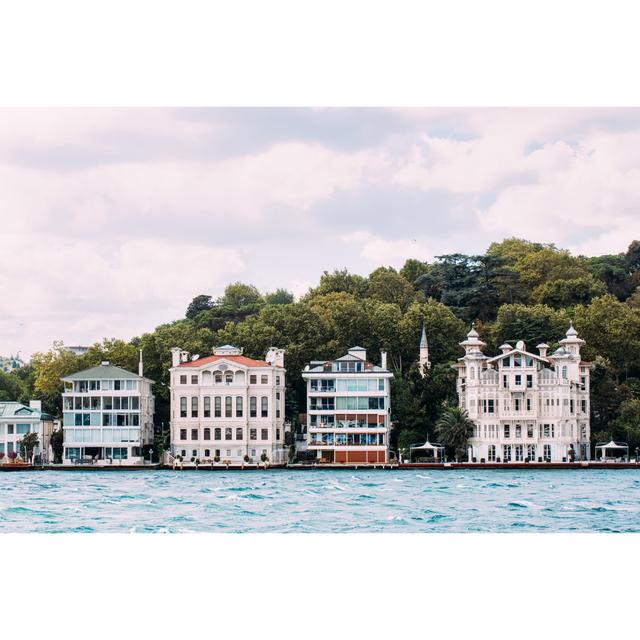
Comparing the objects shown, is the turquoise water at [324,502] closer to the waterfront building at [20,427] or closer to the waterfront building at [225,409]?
the waterfront building at [225,409]

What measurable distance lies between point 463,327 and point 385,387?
6122 millimetres

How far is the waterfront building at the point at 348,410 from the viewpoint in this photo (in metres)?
60.5

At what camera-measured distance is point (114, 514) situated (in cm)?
3741

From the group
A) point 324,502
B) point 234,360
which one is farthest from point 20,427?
point 324,502

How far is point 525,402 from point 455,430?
389 centimetres

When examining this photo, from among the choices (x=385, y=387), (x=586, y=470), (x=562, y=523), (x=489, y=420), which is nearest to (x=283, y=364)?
(x=385, y=387)

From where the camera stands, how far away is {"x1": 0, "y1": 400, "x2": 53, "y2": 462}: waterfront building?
61.3 metres

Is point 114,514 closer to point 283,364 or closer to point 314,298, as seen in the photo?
point 283,364

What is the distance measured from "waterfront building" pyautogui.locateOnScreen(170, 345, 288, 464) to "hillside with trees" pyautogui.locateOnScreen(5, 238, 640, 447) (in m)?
3.08

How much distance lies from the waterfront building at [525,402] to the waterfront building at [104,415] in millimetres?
13384

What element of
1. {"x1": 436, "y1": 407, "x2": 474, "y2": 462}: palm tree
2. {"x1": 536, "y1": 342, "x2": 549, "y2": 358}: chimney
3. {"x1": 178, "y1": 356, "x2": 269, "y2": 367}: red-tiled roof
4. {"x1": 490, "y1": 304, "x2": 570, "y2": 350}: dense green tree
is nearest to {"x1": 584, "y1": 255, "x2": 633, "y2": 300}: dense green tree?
{"x1": 490, "y1": 304, "x2": 570, "y2": 350}: dense green tree

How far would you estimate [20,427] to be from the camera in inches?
2427

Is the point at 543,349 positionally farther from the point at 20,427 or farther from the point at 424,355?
the point at 20,427

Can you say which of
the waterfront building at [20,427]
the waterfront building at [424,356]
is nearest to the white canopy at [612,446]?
the waterfront building at [424,356]
